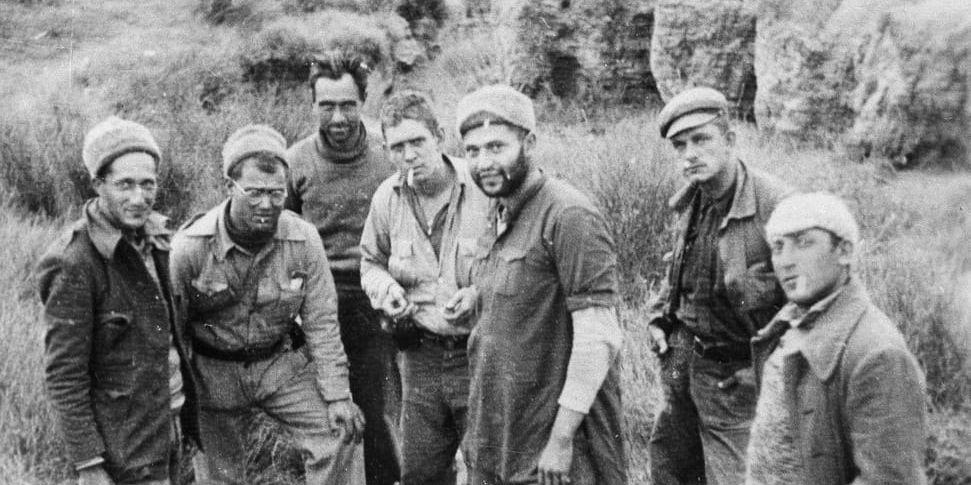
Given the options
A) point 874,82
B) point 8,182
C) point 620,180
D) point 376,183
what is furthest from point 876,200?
point 8,182

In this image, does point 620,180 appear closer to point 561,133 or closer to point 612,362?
point 561,133

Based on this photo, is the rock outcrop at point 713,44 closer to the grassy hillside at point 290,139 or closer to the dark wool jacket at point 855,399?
the grassy hillside at point 290,139

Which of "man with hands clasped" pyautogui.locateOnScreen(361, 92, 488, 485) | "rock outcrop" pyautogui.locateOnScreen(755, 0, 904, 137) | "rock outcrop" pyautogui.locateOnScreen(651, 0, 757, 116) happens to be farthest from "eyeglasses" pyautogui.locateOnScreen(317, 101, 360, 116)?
"rock outcrop" pyautogui.locateOnScreen(651, 0, 757, 116)

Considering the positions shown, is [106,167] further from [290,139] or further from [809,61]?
[290,139]

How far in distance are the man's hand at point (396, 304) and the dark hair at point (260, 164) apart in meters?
0.70

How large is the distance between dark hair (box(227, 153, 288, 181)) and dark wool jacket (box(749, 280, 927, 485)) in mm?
2242

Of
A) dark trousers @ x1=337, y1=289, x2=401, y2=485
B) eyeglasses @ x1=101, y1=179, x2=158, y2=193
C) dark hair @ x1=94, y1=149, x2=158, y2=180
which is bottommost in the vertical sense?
dark trousers @ x1=337, y1=289, x2=401, y2=485

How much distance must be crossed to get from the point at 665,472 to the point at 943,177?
3053 millimetres

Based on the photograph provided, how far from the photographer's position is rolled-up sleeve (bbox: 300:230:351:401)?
4137 millimetres

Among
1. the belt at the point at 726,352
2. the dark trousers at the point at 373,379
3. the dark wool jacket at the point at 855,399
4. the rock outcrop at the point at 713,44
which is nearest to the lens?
the dark wool jacket at the point at 855,399

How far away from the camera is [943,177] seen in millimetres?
5844

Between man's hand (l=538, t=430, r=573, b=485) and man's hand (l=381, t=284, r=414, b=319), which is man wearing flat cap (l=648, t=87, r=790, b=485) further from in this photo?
man's hand (l=381, t=284, r=414, b=319)

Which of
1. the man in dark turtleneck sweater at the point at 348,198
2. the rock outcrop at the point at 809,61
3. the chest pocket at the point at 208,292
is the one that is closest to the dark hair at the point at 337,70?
the man in dark turtleneck sweater at the point at 348,198

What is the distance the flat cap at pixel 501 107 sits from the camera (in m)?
3.30
